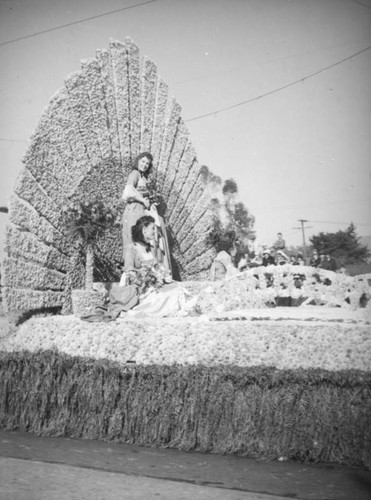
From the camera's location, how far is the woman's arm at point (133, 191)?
9930mm

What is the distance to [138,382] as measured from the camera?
15.3ft

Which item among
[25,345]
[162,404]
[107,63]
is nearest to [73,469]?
[162,404]

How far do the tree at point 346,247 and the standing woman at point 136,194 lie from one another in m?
21.5

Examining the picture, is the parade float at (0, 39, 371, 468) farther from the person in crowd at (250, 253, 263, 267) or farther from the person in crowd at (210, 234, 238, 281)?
the person in crowd at (250, 253, 263, 267)

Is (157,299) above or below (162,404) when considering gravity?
above

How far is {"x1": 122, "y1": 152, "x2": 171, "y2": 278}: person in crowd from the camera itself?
9852mm

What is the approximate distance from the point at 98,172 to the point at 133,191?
2.67ft

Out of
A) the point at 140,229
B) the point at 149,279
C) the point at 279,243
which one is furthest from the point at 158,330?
the point at 279,243

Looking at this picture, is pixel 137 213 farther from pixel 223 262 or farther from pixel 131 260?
pixel 223 262

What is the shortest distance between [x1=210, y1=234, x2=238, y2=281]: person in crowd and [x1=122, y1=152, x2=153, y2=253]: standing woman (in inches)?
83.1

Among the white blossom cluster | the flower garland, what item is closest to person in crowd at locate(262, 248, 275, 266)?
the flower garland

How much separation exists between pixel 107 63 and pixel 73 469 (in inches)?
327

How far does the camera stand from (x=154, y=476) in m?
3.62

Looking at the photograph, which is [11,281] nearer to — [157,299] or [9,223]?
[9,223]
